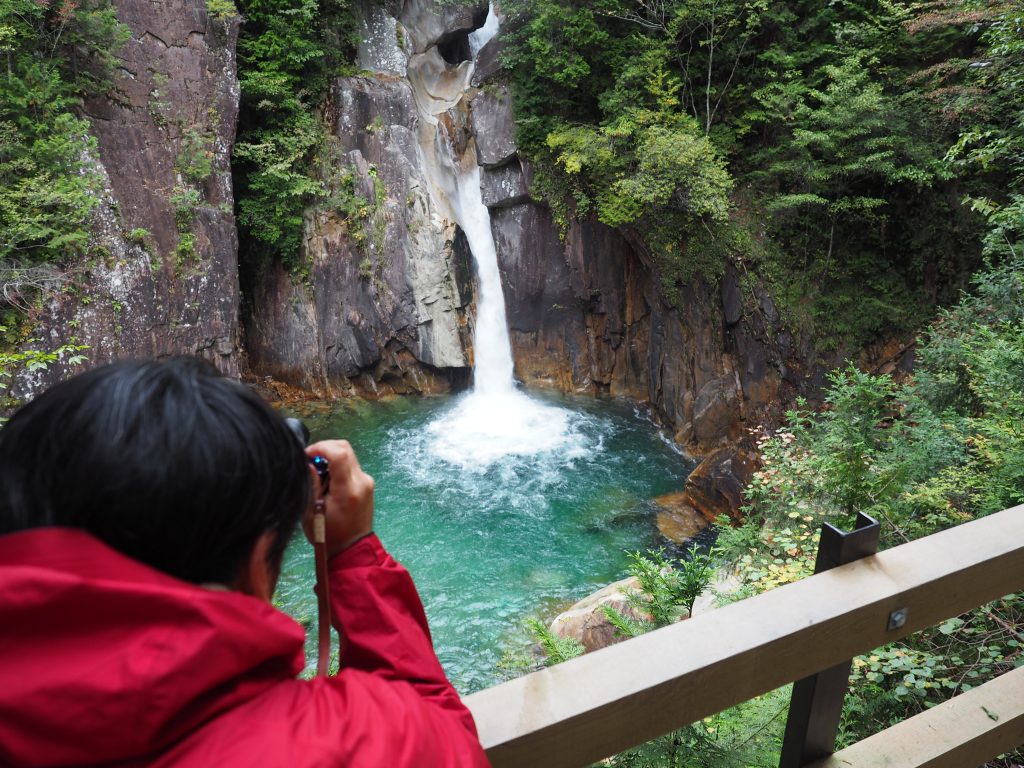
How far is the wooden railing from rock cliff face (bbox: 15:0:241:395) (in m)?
10.1

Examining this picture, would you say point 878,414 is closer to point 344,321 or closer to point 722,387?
point 722,387

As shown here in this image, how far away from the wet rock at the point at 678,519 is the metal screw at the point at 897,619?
7894 millimetres

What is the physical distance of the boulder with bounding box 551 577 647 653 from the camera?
5.79 metres

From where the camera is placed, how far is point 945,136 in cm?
861

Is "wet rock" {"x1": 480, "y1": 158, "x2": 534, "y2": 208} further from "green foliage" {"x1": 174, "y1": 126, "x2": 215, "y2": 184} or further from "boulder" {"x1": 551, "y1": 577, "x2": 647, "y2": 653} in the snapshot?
"boulder" {"x1": 551, "y1": 577, "x2": 647, "y2": 653}

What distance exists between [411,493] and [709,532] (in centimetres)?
463

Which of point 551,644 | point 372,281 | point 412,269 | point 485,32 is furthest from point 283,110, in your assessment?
point 551,644

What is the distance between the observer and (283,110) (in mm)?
12531

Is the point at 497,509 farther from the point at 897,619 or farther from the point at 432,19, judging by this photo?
the point at 432,19

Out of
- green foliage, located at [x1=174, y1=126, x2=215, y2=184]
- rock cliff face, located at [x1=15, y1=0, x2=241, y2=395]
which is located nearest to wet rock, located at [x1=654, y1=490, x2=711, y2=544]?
rock cliff face, located at [x1=15, y1=0, x2=241, y2=395]

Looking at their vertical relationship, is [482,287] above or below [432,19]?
below

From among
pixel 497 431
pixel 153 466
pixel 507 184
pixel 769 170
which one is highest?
pixel 769 170

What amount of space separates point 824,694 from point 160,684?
1.20 meters

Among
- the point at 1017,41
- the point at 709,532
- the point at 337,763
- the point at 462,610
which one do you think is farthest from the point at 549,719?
the point at 709,532
